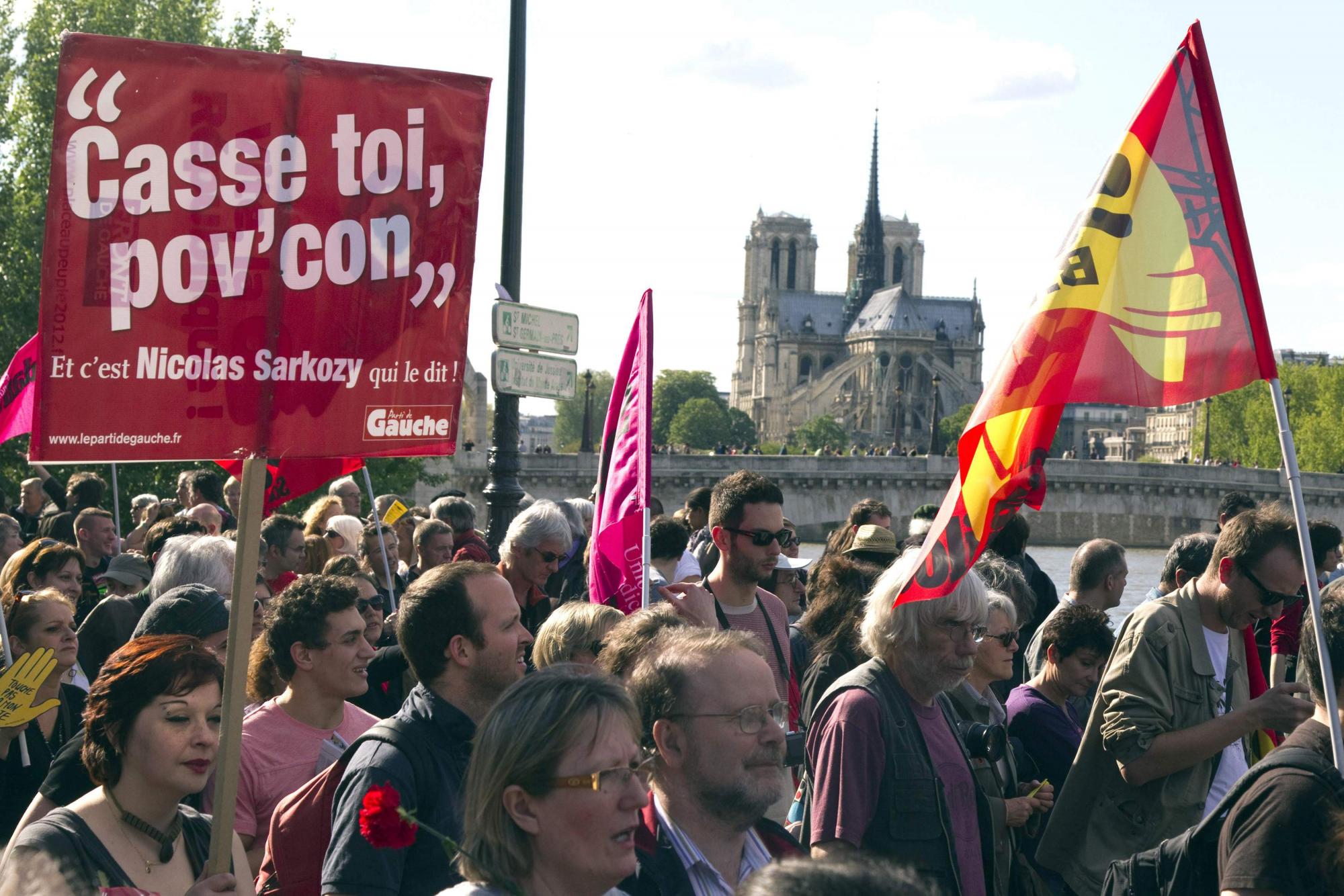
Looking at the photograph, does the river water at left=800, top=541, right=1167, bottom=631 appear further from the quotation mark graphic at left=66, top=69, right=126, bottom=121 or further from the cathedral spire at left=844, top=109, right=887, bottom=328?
the cathedral spire at left=844, top=109, right=887, bottom=328

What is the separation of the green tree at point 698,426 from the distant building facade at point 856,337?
6.32 metres

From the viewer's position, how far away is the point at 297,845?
354 cm

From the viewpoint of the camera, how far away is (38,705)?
405 cm

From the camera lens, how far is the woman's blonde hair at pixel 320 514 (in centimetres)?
843

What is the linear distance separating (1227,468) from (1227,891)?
181ft

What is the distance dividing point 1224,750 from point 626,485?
1987 millimetres

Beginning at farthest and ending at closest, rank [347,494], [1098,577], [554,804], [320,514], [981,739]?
[347,494] < [320,514] < [1098,577] < [981,739] < [554,804]

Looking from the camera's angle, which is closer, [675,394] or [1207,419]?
[1207,419]

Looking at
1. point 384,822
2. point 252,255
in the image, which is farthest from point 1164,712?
point 252,255

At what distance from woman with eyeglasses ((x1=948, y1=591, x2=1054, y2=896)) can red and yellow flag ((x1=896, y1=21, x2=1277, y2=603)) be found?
1.44 feet

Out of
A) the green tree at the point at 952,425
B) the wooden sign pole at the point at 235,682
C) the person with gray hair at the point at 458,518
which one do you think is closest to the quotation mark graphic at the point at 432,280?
the wooden sign pole at the point at 235,682

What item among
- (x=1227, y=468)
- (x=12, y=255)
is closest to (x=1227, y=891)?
(x=12, y=255)

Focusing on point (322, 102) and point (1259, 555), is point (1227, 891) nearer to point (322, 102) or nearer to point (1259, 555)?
point (1259, 555)

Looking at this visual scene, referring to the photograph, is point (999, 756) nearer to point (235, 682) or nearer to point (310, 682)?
point (310, 682)
